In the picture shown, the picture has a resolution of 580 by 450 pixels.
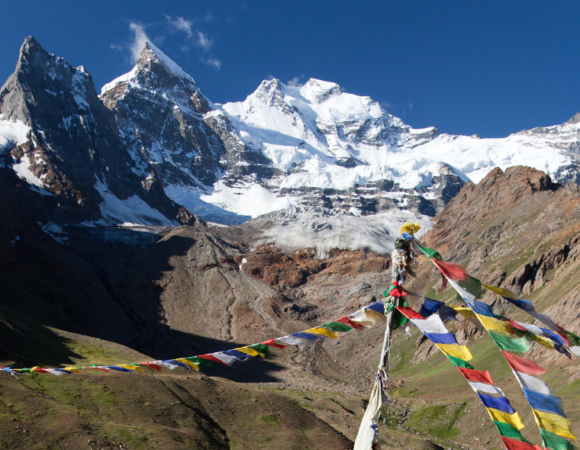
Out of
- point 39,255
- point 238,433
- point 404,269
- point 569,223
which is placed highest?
point 569,223

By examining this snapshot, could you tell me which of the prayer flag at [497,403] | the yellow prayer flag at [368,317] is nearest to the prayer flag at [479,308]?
the prayer flag at [497,403]

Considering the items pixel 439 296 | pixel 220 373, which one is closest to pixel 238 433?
pixel 220 373

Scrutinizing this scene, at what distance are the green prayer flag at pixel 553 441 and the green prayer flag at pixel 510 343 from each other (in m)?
1.50

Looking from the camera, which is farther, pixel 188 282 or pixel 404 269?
pixel 188 282

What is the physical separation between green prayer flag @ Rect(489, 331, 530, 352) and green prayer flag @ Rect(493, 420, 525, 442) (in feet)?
4.99

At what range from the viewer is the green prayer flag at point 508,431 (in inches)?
362

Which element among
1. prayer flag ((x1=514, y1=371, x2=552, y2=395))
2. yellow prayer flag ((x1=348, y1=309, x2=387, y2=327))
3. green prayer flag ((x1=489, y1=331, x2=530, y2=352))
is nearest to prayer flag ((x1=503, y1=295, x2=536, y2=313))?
green prayer flag ((x1=489, y1=331, x2=530, y2=352))

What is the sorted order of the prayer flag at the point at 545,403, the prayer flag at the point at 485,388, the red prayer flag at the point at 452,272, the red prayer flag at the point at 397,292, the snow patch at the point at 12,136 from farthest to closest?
the snow patch at the point at 12,136 < the red prayer flag at the point at 397,292 < the red prayer flag at the point at 452,272 < the prayer flag at the point at 485,388 < the prayer flag at the point at 545,403

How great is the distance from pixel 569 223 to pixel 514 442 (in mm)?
85432

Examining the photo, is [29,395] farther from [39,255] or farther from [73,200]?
[73,200]

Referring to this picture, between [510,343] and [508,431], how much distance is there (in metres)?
1.71

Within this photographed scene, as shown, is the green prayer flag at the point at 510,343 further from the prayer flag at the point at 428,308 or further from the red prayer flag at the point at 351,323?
the red prayer flag at the point at 351,323

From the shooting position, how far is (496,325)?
990 cm

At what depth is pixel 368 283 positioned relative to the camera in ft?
414
